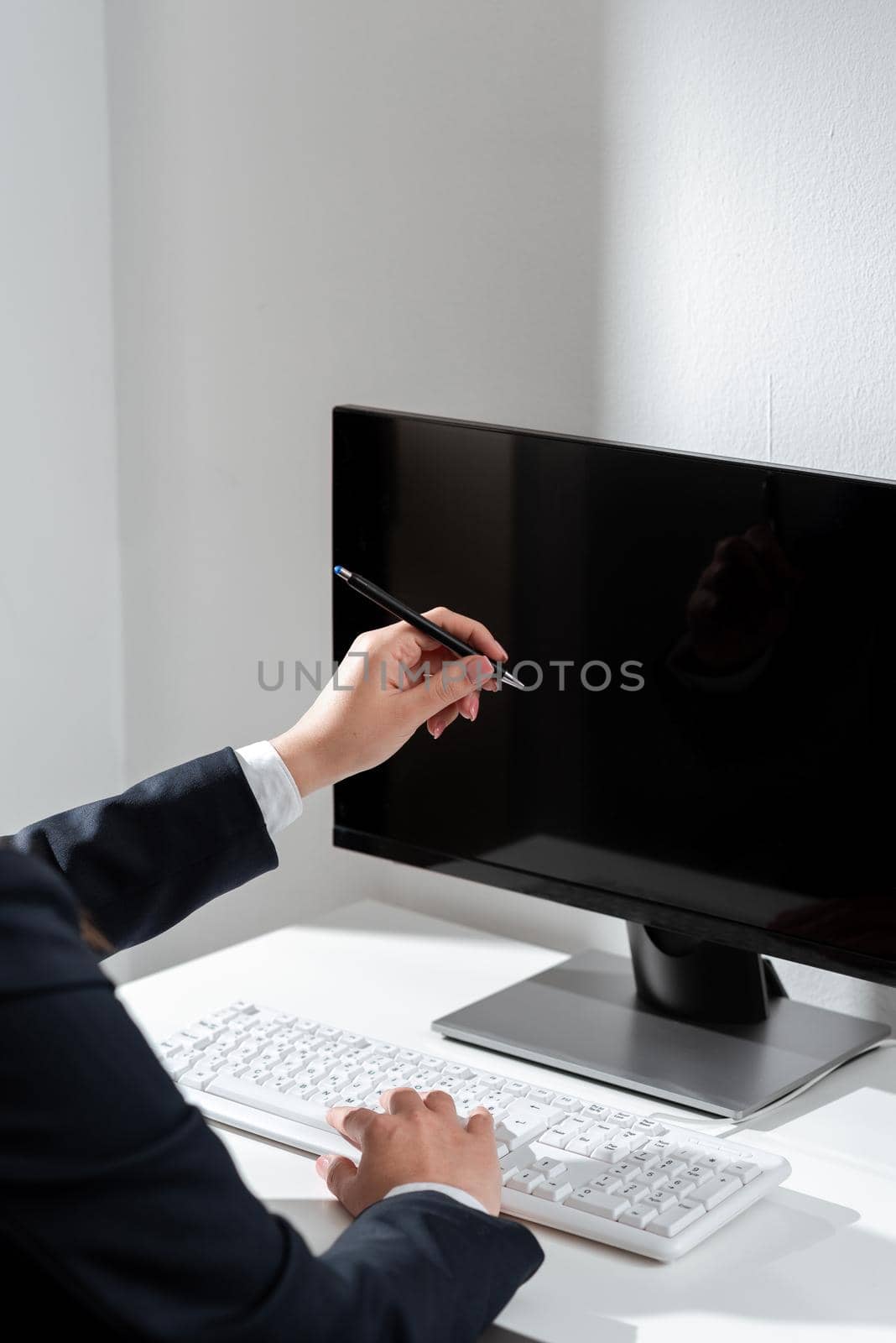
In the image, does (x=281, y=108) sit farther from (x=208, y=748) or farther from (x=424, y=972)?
(x=424, y=972)

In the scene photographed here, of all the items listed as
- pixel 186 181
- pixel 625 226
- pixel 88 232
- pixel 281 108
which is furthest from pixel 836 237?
pixel 88 232

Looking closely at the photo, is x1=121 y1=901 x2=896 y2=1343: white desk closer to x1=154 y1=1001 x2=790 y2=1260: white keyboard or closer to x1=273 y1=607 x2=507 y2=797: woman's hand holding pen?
x1=154 y1=1001 x2=790 y2=1260: white keyboard

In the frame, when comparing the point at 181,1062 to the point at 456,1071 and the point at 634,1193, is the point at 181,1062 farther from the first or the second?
the point at 634,1193

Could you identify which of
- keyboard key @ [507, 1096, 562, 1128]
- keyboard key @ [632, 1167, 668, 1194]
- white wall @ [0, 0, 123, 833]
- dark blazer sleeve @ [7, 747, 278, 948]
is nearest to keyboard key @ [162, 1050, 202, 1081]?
dark blazer sleeve @ [7, 747, 278, 948]

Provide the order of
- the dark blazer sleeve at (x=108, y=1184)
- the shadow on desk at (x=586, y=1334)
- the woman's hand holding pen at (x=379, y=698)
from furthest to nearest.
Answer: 1. the woman's hand holding pen at (x=379, y=698)
2. the shadow on desk at (x=586, y=1334)
3. the dark blazer sleeve at (x=108, y=1184)

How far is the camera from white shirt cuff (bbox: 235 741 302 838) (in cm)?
113

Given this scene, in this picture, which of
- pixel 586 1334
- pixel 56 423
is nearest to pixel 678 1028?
pixel 586 1334

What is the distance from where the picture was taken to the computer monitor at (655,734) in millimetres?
1082

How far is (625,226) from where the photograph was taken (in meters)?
1.30

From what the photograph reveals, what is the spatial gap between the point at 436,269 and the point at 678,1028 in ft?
2.22

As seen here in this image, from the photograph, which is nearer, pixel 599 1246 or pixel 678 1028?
pixel 599 1246

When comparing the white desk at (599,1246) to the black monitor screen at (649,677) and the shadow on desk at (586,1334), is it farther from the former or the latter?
the black monitor screen at (649,677)

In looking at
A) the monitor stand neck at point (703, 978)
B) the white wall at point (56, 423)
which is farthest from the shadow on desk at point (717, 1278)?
the white wall at point (56, 423)

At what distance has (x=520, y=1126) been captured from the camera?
104 centimetres
